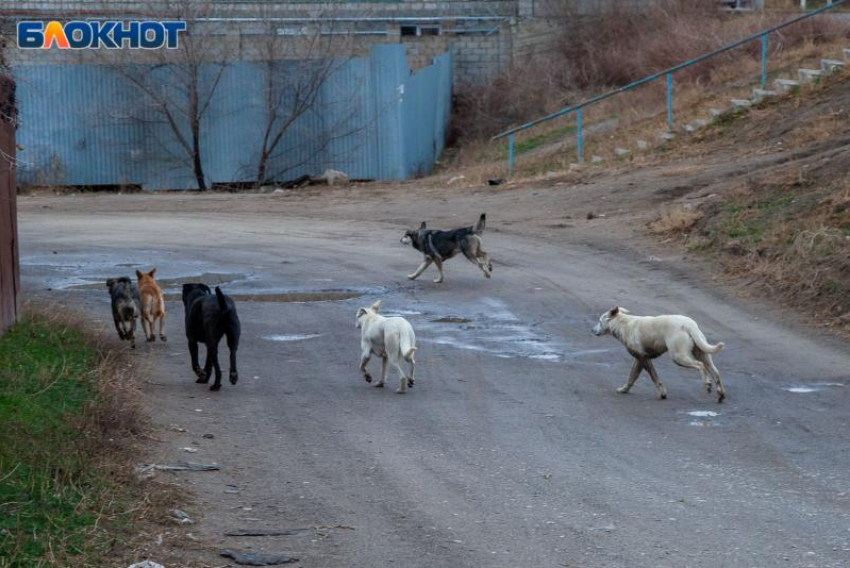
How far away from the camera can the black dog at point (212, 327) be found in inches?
463

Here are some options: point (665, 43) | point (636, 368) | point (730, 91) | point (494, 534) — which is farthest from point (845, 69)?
point (494, 534)

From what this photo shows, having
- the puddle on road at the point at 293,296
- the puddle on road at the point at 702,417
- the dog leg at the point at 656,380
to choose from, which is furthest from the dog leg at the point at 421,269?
the puddle on road at the point at 702,417

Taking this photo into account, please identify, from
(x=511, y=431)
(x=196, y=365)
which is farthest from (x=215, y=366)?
(x=511, y=431)

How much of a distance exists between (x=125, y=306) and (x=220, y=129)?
19954 millimetres

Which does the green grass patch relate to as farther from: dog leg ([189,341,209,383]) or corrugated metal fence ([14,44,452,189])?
corrugated metal fence ([14,44,452,189])

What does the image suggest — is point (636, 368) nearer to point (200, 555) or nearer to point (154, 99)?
point (200, 555)

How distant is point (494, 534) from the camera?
743cm

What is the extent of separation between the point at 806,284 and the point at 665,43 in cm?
2492

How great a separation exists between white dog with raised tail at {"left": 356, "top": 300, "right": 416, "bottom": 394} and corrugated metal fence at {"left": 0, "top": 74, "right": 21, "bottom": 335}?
12.6 feet

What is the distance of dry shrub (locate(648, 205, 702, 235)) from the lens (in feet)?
68.2

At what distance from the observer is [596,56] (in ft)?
137

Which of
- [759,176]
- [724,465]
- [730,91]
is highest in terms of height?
[730,91]

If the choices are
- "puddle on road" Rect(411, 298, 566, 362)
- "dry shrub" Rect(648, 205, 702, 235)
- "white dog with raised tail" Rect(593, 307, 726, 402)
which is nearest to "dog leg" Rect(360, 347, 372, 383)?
"puddle on road" Rect(411, 298, 566, 362)

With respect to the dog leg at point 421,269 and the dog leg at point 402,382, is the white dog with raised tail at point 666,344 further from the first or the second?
the dog leg at point 421,269
